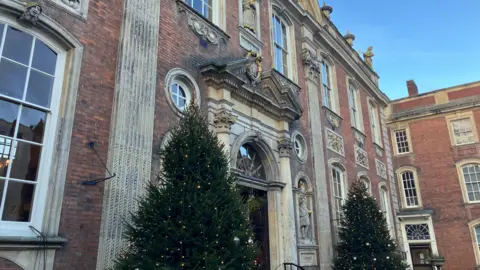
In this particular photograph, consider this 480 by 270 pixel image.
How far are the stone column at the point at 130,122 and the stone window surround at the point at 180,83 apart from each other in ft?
1.35

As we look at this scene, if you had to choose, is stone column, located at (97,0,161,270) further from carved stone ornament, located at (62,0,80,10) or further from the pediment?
the pediment

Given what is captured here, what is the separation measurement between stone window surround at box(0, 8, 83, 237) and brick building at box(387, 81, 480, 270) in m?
19.2

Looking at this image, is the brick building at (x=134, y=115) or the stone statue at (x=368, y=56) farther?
the stone statue at (x=368, y=56)

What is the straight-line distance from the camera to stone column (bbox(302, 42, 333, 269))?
11.6 m

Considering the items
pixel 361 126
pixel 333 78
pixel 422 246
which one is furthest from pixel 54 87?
pixel 422 246

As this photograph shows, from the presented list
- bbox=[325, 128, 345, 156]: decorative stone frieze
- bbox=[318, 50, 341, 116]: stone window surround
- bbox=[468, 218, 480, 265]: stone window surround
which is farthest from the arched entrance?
bbox=[468, 218, 480, 265]: stone window surround

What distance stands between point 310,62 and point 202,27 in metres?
5.90

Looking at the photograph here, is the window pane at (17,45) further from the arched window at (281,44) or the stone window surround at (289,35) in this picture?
the stone window surround at (289,35)

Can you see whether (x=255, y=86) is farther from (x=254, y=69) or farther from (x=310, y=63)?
(x=310, y=63)

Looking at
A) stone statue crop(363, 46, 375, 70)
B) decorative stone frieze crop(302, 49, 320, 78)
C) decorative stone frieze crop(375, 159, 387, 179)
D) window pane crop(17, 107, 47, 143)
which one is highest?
stone statue crop(363, 46, 375, 70)

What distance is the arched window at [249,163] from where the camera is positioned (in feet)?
31.0

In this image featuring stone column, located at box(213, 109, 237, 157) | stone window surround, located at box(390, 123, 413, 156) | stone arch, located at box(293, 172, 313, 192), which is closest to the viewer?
stone column, located at box(213, 109, 237, 157)

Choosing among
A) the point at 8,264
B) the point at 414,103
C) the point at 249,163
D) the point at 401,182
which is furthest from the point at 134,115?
the point at 414,103

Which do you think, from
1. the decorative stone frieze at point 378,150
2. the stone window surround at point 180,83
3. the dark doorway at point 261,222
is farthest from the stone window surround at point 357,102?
the stone window surround at point 180,83
